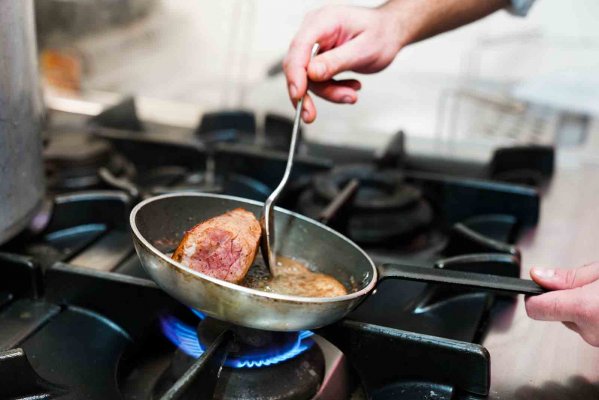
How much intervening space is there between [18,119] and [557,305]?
560 mm

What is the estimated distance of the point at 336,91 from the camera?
2.64ft

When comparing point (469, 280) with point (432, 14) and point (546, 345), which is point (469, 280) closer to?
point (546, 345)

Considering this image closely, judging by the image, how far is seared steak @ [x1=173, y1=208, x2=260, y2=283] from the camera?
0.57m

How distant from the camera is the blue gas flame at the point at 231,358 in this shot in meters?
0.59

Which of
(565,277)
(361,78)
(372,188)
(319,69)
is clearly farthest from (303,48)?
(361,78)

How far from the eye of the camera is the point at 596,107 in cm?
120

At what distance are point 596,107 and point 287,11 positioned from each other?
0.70 m

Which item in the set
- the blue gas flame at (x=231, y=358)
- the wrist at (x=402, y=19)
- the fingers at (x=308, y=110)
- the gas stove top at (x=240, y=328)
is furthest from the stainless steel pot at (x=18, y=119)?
the wrist at (x=402, y=19)

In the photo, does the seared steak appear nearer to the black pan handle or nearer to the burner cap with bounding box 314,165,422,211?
the black pan handle

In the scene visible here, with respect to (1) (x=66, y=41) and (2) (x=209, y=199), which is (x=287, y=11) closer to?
(1) (x=66, y=41)

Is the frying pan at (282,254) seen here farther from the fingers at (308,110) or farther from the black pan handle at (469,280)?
the fingers at (308,110)

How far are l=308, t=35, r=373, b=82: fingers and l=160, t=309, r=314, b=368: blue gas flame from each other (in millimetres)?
299

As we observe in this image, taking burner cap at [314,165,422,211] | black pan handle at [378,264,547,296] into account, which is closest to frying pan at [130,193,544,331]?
black pan handle at [378,264,547,296]

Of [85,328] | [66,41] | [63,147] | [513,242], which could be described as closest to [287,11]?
[66,41]
